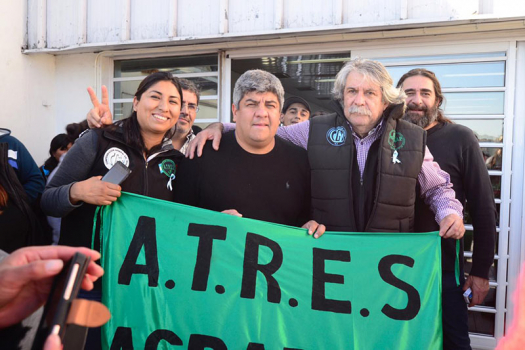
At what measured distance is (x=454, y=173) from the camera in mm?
3092

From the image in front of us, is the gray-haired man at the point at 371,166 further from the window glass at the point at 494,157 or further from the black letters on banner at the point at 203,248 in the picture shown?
the window glass at the point at 494,157

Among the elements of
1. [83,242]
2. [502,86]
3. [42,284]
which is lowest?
[83,242]

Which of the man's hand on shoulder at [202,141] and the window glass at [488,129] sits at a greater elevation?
the window glass at [488,129]

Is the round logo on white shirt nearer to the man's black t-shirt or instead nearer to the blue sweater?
the man's black t-shirt

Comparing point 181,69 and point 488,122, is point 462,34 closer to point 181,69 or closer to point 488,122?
point 488,122

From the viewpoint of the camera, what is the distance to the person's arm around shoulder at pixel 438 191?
270cm

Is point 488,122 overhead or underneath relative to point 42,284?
overhead

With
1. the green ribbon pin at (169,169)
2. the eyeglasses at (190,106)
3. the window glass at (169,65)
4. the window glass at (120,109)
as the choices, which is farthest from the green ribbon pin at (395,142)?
the window glass at (120,109)

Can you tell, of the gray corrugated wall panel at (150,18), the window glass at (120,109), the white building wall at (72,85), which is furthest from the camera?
the window glass at (120,109)

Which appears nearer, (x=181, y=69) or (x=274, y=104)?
(x=274, y=104)

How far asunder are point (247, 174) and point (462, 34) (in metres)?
3.40

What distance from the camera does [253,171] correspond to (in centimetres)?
283

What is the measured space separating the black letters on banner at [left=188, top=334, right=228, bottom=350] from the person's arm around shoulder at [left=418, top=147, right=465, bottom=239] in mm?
1446

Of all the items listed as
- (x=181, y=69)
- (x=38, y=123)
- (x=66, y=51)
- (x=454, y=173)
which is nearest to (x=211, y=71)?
(x=181, y=69)
